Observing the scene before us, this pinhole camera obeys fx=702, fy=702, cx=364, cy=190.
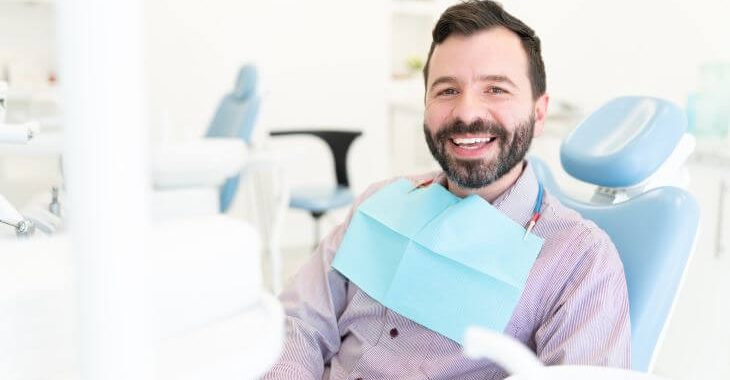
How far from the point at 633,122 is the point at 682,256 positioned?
316mm

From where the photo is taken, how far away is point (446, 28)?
1216 mm

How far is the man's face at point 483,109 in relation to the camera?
46.2 inches

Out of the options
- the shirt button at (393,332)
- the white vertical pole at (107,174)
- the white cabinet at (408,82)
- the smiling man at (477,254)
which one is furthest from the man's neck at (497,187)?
the white cabinet at (408,82)

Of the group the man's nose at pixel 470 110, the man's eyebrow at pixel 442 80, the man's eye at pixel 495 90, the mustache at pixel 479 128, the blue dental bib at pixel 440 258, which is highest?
the man's eyebrow at pixel 442 80

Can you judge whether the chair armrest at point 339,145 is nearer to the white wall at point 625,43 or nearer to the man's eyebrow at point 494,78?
the white wall at point 625,43

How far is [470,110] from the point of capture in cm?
116

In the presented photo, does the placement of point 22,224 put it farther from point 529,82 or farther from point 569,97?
point 569,97

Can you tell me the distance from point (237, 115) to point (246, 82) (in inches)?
6.2

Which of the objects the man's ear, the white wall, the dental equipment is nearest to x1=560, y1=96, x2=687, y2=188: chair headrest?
the man's ear

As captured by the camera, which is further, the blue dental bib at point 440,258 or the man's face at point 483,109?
the man's face at point 483,109

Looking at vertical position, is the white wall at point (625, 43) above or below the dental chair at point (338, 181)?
above

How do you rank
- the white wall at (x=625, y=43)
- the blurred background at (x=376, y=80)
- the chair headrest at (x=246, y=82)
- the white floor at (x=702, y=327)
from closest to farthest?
the white floor at (x=702, y=327) < the blurred background at (x=376, y=80) < the white wall at (x=625, y=43) < the chair headrest at (x=246, y=82)

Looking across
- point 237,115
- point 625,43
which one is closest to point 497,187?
point 237,115

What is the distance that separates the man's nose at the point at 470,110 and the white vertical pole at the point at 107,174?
0.95 m
